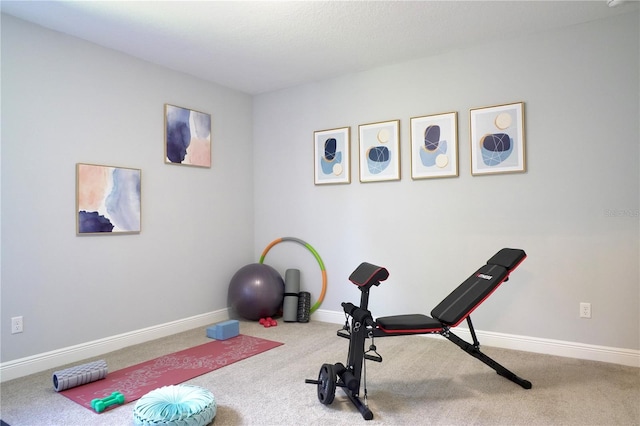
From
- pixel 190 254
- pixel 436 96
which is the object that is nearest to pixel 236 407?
pixel 190 254

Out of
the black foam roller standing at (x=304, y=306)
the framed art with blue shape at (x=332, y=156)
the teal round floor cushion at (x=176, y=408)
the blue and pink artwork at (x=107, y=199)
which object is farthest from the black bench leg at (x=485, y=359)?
the blue and pink artwork at (x=107, y=199)

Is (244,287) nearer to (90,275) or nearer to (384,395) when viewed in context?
(90,275)

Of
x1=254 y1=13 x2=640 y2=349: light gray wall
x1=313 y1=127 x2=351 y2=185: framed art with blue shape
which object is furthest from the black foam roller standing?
x1=313 y1=127 x2=351 y2=185: framed art with blue shape

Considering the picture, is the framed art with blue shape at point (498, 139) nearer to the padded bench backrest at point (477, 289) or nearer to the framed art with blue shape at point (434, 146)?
the framed art with blue shape at point (434, 146)

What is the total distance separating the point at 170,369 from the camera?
3188 millimetres

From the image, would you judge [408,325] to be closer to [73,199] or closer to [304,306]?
[304,306]

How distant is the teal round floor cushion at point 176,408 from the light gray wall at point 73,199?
154 centimetres

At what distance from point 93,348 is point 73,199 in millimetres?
1297

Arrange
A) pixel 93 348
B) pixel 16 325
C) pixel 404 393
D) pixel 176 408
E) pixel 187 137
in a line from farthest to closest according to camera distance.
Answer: pixel 187 137
pixel 93 348
pixel 16 325
pixel 404 393
pixel 176 408

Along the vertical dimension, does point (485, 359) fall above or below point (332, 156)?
below

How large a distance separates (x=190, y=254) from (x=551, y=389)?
137 inches

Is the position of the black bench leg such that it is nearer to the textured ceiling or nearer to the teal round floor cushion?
the teal round floor cushion

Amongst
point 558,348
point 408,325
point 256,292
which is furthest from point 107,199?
point 558,348

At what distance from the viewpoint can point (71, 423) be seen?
2.36 metres
